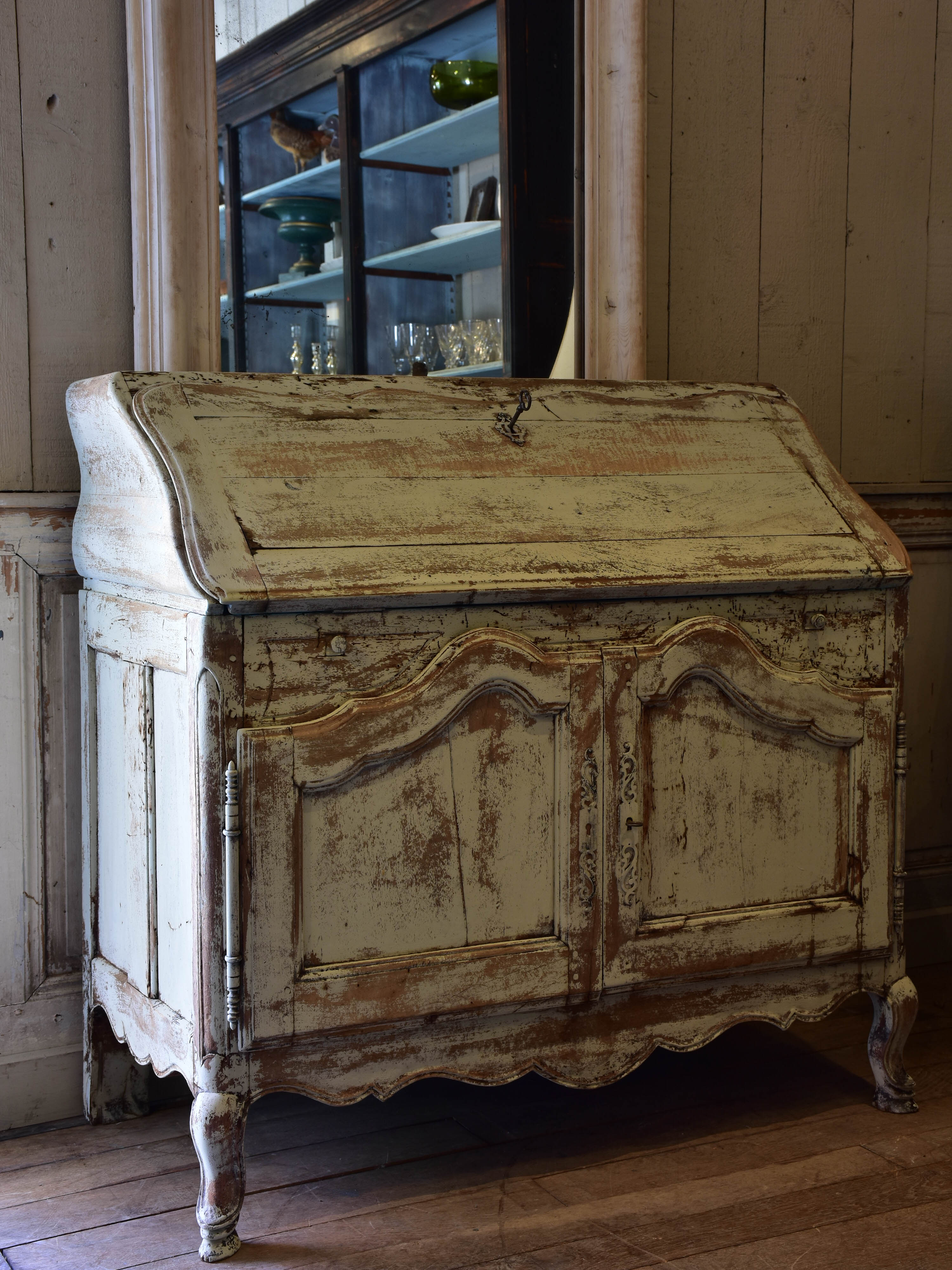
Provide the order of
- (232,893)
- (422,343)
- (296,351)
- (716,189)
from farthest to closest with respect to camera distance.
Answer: (716,189), (422,343), (296,351), (232,893)

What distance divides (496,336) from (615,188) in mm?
362

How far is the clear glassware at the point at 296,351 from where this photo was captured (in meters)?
2.39

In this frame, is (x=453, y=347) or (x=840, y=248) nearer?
(x=453, y=347)

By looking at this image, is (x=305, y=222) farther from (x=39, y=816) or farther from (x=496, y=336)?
(x=39, y=816)

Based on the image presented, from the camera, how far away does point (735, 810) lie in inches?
76.6

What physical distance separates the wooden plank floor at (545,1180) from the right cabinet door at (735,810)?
0.32 metres

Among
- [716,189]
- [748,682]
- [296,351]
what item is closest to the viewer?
[748,682]

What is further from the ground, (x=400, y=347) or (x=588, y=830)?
(x=400, y=347)

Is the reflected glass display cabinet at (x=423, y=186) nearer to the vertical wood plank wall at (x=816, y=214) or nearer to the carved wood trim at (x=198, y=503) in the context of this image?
the vertical wood plank wall at (x=816, y=214)

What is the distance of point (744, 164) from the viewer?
2650 millimetres

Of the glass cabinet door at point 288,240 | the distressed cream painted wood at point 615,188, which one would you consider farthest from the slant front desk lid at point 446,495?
the glass cabinet door at point 288,240

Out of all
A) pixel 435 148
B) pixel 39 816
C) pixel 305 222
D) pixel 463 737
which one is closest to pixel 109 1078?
pixel 39 816

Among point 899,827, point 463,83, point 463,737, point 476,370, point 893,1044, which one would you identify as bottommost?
point 893,1044

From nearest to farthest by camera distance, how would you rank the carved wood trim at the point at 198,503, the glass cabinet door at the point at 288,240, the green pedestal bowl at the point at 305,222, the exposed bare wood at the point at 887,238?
1. the carved wood trim at the point at 198,503
2. the glass cabinet door at the point at 288,240
3. the green pedestal bowl at the point at 305,222
4. the exposed bare wood at the point at 887,238
